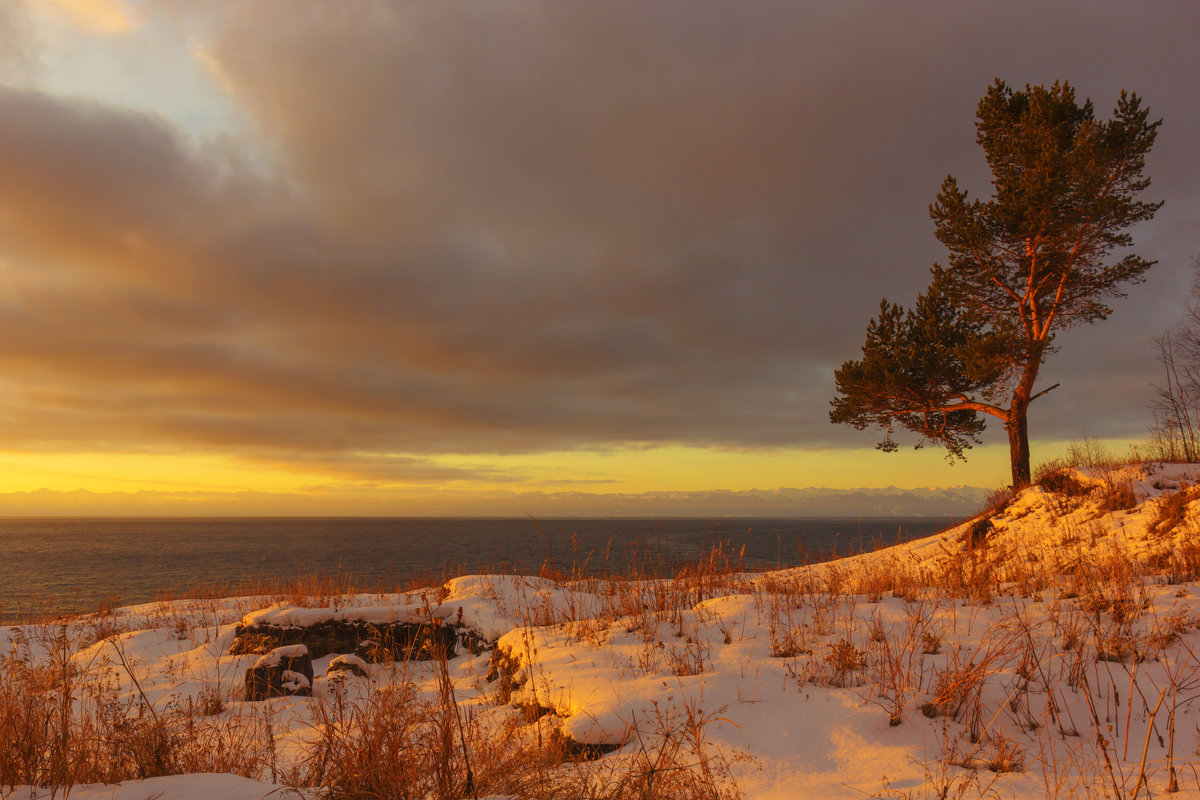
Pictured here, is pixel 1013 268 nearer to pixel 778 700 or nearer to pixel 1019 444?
pixel 1019 444

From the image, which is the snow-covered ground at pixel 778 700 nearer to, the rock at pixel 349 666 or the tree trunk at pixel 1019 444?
the rock at pixel 349 666

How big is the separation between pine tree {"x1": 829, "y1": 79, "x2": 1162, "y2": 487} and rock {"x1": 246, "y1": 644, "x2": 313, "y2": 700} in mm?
17731

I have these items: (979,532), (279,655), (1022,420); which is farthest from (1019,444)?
(279,655)

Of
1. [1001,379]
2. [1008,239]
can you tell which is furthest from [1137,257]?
[1001,379]

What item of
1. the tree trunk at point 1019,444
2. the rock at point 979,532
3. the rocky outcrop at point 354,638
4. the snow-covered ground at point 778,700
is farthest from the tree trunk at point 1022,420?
the rocky outcrop at point 354,638

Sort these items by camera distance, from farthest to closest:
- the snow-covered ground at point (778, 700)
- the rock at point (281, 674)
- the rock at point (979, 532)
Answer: the rock at point (979, 532) → the rock at point (281, 674) → the snow-covered ground at point (778, 700)

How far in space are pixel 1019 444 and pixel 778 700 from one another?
58.8 ft

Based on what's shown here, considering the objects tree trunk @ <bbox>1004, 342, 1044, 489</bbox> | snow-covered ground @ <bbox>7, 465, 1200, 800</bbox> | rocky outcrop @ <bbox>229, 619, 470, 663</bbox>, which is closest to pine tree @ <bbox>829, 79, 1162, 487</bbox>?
tree trunk @ <bbox>1004, 342, 1044, 489</bbox>

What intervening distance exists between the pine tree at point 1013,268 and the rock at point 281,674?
1773 cm

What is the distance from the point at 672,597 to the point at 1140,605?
188 inches

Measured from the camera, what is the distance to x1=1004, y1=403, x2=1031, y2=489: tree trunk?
1758 centimetres

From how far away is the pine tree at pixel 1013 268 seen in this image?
52.9ft

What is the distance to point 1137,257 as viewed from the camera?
54.0ft

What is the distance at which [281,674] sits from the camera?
7.21 meters
